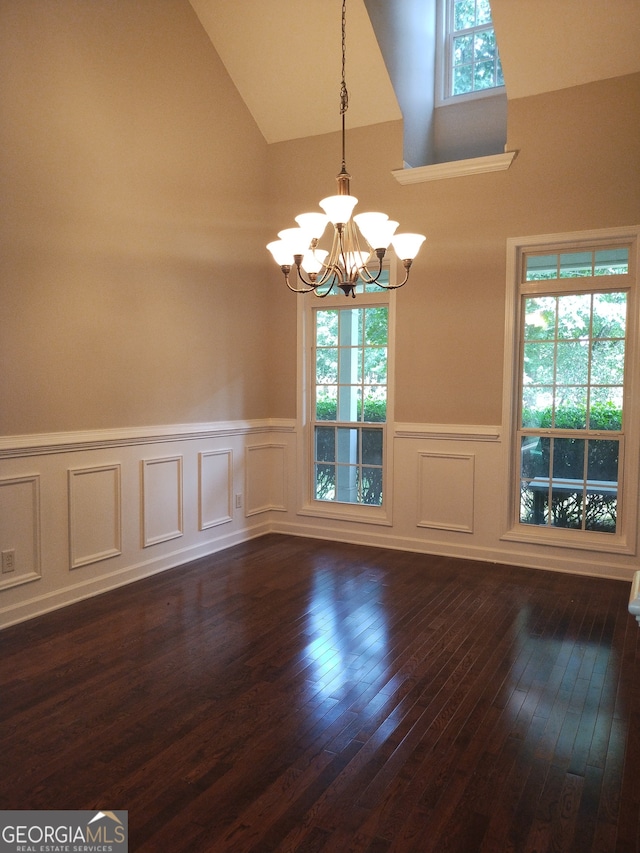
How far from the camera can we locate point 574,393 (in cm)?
457

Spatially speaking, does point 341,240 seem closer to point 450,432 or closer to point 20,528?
point 450,432

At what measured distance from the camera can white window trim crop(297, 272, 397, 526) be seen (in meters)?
5.14

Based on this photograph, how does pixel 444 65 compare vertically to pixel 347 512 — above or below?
above

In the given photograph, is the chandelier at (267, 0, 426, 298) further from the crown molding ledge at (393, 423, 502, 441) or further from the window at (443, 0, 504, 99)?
the window at (443, 0, 504, 99)

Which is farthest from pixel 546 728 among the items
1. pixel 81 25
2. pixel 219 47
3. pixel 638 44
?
pixel 219 47

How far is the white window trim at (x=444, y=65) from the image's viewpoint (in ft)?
17.0

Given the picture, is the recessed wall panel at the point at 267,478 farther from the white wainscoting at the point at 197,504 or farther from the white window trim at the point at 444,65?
the white window trim at the point at 444,65

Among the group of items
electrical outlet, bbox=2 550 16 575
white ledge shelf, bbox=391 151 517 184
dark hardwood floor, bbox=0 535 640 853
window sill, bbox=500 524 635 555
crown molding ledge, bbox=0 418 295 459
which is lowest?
dark hardwood floor, bbox=0 535 640 853

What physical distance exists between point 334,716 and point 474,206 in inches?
148

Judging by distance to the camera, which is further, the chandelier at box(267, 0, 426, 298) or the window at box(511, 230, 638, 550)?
the window at box(511, 230, 638, 550)

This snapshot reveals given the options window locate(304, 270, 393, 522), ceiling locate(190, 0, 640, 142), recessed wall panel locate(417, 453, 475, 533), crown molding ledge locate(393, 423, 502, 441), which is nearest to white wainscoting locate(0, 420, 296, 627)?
window locate(304, 270, 393, 522)

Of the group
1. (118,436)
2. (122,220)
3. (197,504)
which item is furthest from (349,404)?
(122,220)

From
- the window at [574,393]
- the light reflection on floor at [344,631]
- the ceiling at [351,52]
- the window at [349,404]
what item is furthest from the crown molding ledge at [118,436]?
the ceiling at [351,52]

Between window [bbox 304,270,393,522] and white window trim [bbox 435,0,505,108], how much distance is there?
159 cm
